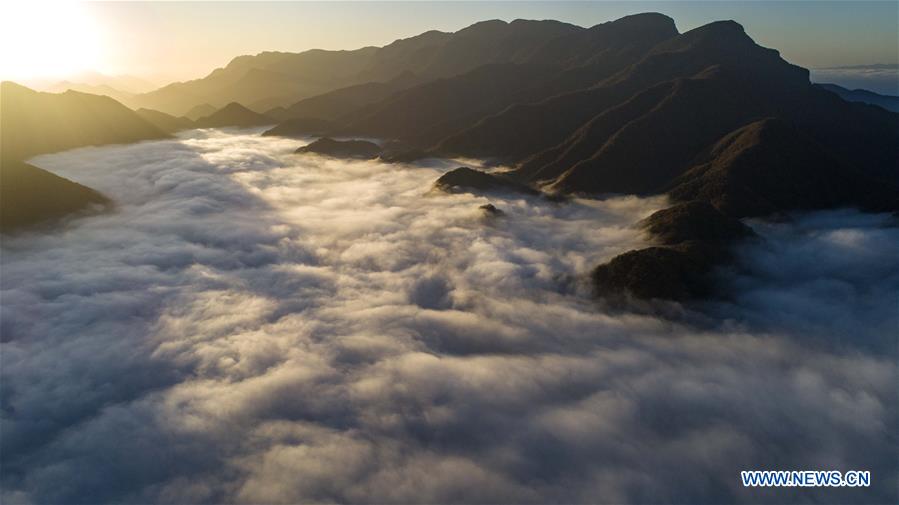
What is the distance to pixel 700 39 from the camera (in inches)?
5022

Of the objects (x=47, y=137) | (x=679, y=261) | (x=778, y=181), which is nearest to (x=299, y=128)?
(x=47, y=137)

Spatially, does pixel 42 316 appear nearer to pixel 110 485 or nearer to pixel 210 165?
pixel 110 485

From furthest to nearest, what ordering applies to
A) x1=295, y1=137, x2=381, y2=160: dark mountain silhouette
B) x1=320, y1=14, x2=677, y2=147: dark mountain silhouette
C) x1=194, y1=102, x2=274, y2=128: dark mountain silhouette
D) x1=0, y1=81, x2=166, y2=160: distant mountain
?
1. x1=194, y1=102, x2=274, y2=128: dark mountain silhouette
2. x1=320, y1=14, x2=677, y2=147: dark mountain silhouette
3. x1=295, y1=137, x2=381, y2=160: dark mountain silhouette
4. x1=0, y1=81, x2=166, y2=160: distant mountain

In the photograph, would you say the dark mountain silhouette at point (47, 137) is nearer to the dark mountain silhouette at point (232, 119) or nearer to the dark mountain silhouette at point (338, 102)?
the dark mountain silhouette at point (232, 119)

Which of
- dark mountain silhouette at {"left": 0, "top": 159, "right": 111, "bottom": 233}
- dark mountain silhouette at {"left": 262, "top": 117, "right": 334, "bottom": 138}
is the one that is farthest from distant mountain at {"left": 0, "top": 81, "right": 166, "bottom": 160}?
dark mountain silhouette at {"left": 0, "top": 159, "right": 111, "bottom": 233}

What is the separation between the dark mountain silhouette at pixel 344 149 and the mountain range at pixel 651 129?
524 cm

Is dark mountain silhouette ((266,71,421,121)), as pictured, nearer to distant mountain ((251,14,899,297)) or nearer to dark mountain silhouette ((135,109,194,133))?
distant mountain ((251,14,899,297))

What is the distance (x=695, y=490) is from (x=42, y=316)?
49.1 metres

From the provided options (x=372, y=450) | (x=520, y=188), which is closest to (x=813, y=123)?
(x=520, y=188)

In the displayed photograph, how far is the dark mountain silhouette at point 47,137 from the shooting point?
56.6m

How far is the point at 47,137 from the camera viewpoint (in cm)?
10188

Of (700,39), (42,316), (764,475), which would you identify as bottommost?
(764,475)

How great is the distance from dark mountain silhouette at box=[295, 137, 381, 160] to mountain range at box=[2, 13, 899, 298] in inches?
206

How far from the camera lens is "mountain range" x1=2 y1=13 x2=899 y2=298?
57.9m
